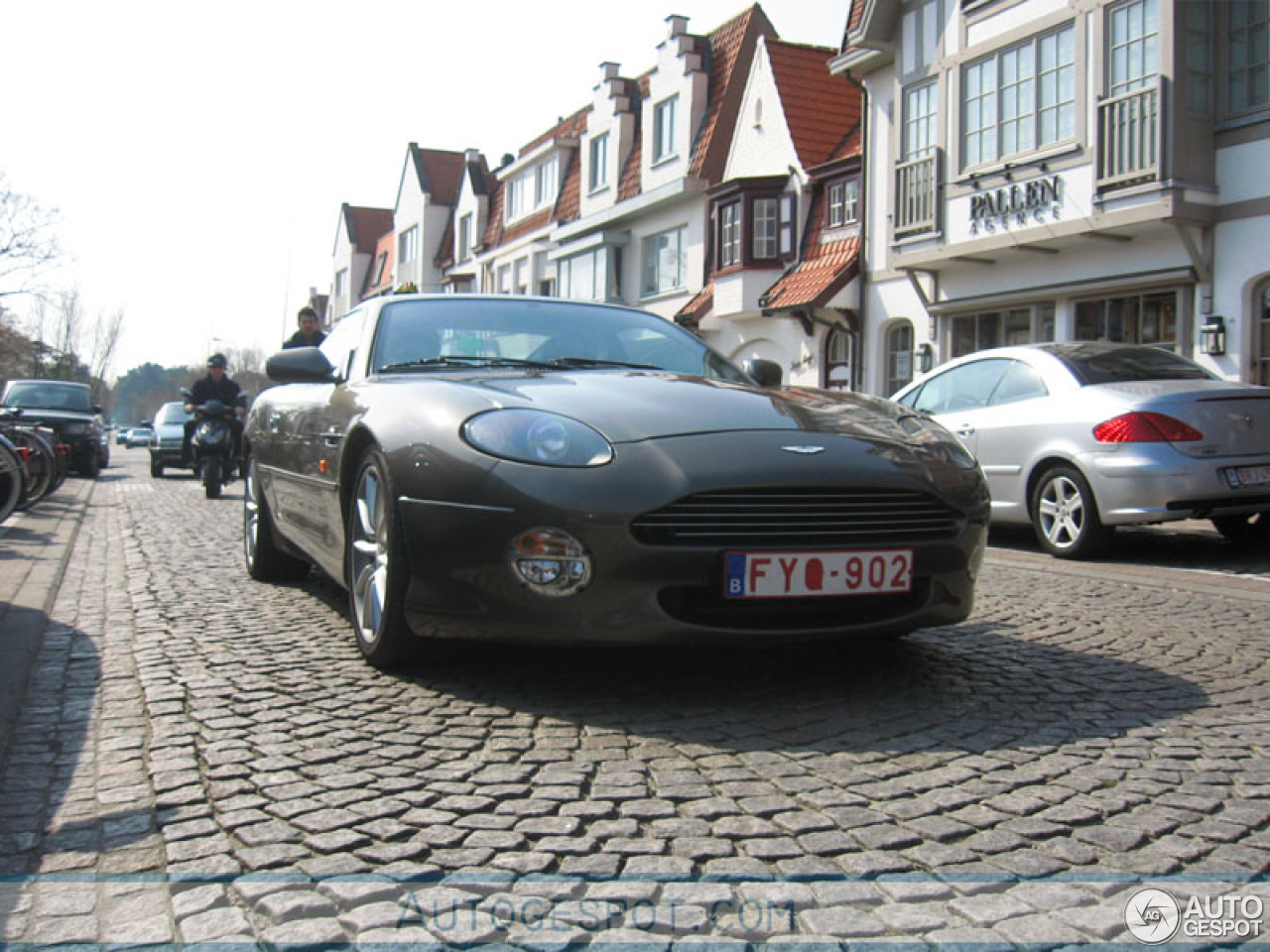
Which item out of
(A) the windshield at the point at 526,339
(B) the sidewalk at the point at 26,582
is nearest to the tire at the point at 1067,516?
(A) the windshield at the point at 526,339

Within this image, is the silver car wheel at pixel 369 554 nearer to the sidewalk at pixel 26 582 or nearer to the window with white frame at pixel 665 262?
the sidewalk at pixel 26 582

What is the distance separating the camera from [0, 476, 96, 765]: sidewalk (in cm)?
392

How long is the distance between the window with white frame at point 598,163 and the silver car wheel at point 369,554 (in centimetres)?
2916

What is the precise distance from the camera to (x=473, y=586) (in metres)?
3.53

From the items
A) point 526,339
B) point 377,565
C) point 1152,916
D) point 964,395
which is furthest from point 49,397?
point 1152,916

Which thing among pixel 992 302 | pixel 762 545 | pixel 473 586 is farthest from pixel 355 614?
pixel 992 302

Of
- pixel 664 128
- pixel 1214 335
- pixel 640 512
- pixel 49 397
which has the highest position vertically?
pixel 664 128

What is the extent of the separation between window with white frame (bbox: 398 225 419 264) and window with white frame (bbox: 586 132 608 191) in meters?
20.5

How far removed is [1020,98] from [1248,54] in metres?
3.48

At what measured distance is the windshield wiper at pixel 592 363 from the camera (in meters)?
4.76

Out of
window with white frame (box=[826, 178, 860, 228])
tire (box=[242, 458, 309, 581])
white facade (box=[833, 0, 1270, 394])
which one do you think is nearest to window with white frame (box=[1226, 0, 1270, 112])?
white facade (box=[833, 0, 1270, 394])

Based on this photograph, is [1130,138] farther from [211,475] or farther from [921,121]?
[211,475]

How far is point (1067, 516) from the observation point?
814 centimetres

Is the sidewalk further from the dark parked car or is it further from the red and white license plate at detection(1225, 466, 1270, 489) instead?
the dark parked car
